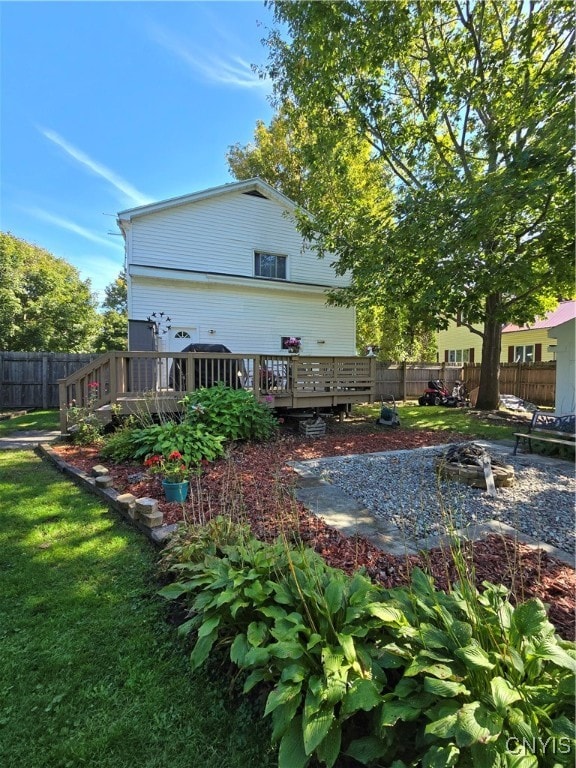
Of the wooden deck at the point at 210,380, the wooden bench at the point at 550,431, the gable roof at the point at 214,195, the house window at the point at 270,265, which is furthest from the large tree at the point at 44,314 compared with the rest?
the wooden bench at the point at 550,431

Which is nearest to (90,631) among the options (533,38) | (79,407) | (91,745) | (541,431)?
(91,745)

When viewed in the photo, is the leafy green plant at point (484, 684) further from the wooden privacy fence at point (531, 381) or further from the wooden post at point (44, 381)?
the wooden privacy fence at point (531, 381)

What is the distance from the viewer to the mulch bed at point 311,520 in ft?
8.08

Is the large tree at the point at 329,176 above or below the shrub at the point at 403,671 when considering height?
above

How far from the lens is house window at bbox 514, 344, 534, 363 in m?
19.6

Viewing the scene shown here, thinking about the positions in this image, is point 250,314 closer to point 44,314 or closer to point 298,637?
point 298,637

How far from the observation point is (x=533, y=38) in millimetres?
8898

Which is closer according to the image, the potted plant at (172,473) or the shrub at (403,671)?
the shrub at (403,671)

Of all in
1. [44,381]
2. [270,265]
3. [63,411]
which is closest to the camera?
[63,411]

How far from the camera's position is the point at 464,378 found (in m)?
18.2

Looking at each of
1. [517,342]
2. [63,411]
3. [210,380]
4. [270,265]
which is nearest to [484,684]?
[210,380]

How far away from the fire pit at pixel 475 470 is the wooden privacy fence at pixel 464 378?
11376 mm

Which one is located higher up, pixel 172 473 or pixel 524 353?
pixel 524 353

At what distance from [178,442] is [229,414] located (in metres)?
1.36
